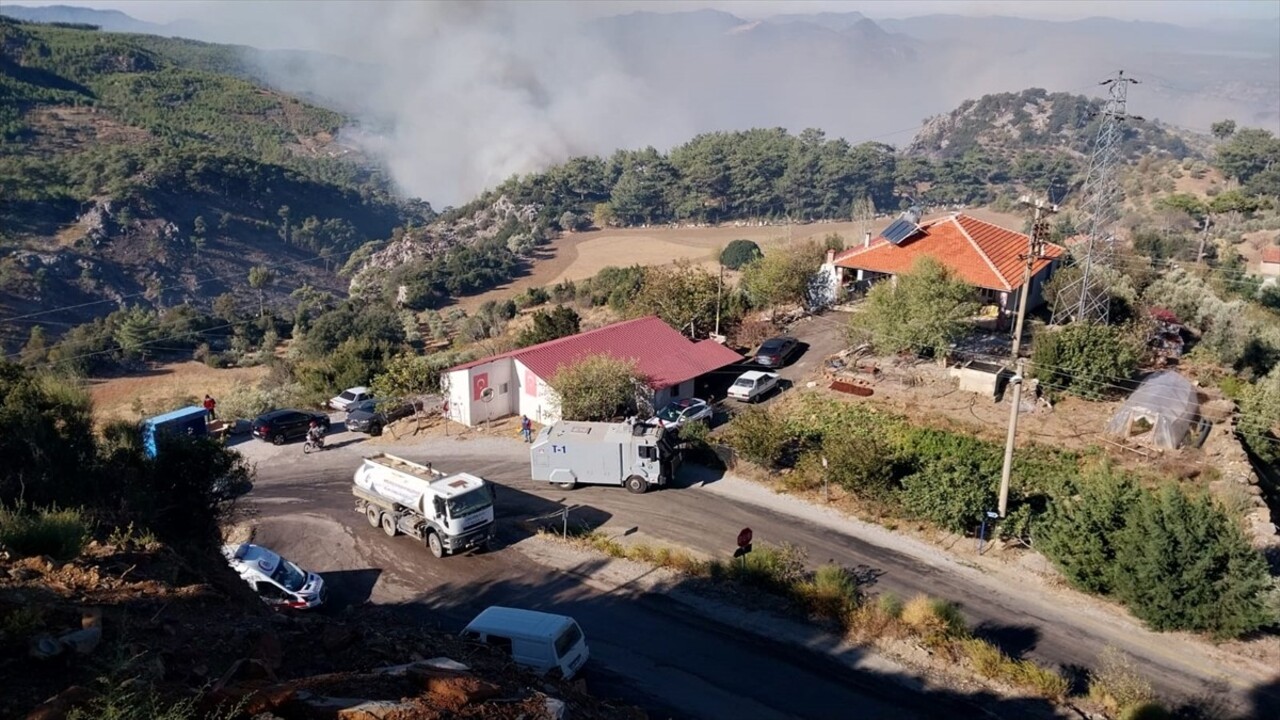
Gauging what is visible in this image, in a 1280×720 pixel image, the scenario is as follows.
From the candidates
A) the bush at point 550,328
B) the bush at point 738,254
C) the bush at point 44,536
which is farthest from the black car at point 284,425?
the bush at point 738,254

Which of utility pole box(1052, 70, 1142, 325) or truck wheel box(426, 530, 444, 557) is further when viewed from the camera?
utility pole box(1052, 70, 1142, 325)

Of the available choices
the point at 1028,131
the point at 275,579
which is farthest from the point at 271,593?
the point at 1028,131

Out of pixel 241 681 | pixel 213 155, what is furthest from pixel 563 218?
pixel 241 681

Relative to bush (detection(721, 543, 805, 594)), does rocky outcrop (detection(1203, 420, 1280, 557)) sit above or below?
above

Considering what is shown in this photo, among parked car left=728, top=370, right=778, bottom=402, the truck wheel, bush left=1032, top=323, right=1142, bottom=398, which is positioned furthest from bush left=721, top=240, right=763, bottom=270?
the truck wheel

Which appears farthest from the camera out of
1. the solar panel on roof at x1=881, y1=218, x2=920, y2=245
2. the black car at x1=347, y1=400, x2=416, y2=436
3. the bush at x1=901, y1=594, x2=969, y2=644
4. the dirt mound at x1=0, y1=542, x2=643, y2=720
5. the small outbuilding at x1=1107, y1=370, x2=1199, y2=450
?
the solar panel on roof at x1=881, y1=218, x2=920, y2=245

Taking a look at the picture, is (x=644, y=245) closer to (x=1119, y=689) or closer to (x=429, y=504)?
(x=429, y=504)

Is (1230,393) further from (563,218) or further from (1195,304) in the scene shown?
(563,218)

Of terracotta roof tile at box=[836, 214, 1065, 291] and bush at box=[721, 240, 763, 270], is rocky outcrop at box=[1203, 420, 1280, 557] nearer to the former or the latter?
terracotta roof tile at box=[836, 214, 1065, 291]
